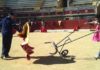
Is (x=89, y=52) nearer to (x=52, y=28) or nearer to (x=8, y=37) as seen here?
(x=8, y=37)

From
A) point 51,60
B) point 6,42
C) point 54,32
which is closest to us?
point 51,60

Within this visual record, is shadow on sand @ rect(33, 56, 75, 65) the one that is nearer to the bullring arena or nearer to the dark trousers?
the bullring arena

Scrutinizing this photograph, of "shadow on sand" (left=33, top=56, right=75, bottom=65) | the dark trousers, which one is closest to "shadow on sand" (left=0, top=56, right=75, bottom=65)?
"shadow on sand" (left=33, top=56, right=75, bottom=65)

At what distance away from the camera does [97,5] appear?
1235 inches

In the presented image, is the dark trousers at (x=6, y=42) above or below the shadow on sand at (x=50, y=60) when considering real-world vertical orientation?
above

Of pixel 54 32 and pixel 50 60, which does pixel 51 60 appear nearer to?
pixel 50 60

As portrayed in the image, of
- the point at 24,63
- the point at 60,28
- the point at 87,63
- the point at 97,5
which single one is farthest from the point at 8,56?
the point at 97,5

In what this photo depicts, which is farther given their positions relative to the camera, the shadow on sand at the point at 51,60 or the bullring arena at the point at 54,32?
the shadow on sand at the point at 51,60

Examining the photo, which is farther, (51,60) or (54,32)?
(54,32)

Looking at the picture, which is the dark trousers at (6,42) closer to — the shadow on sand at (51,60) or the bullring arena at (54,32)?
the bullring arena at (54,32)

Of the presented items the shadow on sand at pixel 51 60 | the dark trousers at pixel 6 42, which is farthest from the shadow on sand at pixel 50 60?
the dark trousers at pixel 6 42

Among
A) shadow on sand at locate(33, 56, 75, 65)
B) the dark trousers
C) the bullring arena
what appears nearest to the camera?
the bullring arena

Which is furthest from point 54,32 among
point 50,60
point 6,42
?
point 50,60

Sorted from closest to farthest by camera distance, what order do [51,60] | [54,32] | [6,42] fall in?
[51,60] < [6,42] < [54,32]
